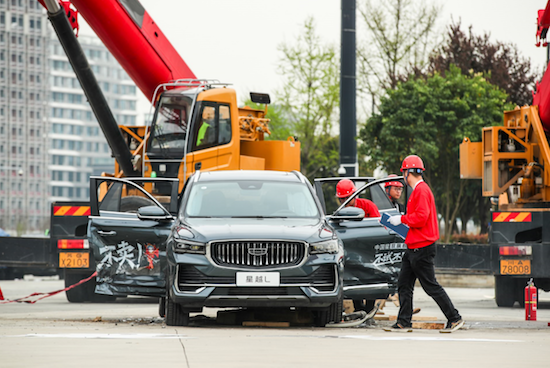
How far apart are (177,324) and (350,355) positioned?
128 inches

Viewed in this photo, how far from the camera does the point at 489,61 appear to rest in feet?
148

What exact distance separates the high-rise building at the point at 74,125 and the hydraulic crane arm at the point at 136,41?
453ft

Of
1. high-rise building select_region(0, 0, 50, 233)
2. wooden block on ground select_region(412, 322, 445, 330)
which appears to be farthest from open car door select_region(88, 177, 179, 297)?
high-rise building select_region(0, 0, 50, 233)

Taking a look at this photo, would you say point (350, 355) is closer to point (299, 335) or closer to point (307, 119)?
point (299, 335)

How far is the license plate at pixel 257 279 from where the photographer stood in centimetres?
968

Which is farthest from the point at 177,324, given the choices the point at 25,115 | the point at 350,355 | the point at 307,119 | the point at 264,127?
the point at 25,115

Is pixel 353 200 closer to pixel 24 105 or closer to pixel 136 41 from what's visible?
pixel 136 41

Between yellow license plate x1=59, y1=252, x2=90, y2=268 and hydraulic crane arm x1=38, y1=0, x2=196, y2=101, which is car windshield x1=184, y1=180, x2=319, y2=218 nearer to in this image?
yellow license plate x1=59, y1=252, x2=90, y2=268

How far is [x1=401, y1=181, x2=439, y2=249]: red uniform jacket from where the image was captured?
10.4 meters

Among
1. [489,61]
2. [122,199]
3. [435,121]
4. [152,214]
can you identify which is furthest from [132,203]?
[489,61]

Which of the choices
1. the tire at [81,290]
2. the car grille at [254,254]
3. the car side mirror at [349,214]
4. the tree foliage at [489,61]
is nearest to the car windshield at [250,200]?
the car side mirror at [349,214]

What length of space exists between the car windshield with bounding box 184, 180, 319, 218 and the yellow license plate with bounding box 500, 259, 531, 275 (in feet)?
16.7

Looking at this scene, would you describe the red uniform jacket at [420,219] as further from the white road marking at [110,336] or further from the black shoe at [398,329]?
the white road marking at [110,336]

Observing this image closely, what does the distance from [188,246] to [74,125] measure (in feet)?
519
